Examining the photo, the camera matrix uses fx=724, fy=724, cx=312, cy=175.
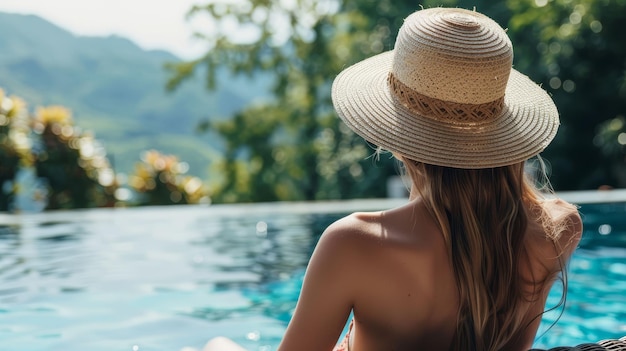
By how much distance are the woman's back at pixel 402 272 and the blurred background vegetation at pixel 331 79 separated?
30.7ft

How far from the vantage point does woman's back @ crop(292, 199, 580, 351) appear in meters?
1.43

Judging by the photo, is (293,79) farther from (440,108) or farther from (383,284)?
(383,284)

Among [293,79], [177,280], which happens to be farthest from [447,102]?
[293,79]

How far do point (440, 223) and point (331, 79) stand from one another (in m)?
16.2

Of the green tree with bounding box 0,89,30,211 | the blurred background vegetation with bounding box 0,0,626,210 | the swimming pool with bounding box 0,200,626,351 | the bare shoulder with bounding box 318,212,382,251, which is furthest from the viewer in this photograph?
the blurred background vegetation with bounding box 0,0,626,210

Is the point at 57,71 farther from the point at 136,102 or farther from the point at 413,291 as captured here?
the point at 413,291

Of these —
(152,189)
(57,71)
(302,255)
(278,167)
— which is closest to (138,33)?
(57,71)

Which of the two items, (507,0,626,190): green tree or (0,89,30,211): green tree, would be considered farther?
(507,0,626,190): green tree

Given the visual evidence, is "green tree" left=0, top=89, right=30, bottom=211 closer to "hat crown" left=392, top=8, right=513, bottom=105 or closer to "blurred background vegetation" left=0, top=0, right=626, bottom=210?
"blurred background vegetation" left=0, top=0, right=626, bottom=210

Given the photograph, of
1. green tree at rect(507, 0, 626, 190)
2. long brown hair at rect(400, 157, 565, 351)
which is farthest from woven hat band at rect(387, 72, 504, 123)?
green tree at rect(507, 0, 626, 190)

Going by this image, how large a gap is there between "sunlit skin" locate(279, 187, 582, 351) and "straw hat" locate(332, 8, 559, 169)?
146 millimetres

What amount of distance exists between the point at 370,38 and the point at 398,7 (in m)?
1.13

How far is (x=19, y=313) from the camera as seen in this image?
399 centimetres

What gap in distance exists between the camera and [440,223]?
4.91 feet
